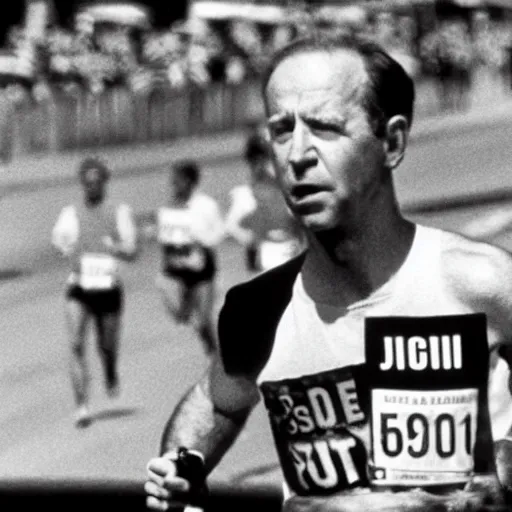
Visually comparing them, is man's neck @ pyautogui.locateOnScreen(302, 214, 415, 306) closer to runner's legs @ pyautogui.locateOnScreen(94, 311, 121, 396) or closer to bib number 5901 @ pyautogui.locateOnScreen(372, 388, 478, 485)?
bib number 5901 @ pyautogui.locateOnScreen(372, 388, 478, 485)

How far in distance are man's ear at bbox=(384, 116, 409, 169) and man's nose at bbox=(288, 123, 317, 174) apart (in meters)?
0.14

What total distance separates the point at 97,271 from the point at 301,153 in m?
9.52

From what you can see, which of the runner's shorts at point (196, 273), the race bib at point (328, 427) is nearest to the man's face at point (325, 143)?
the race bib at point (328, 427)

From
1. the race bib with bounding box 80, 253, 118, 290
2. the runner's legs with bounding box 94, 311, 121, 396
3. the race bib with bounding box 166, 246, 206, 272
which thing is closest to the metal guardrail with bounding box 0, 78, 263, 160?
the runner's legs with bounding box 94, 311, 121, 396

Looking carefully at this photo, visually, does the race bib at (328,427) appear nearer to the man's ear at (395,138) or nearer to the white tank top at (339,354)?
the white tank top at (339,354)

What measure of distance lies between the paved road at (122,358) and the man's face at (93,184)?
1.74 m

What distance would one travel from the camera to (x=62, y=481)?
38.2ft

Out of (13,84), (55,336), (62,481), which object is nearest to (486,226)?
(55,336)

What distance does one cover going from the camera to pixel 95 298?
12609 mm

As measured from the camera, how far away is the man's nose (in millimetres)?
3018

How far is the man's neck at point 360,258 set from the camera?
10.3ft

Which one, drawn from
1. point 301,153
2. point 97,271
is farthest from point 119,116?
point 301,153

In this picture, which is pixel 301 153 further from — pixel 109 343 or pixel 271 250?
pixel 109 343

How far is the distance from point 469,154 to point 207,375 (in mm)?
30270
